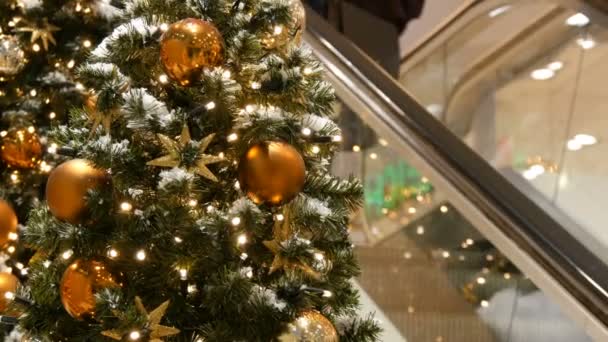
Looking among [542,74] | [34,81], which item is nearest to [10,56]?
[34,81]

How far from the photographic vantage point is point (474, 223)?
253 centimetres

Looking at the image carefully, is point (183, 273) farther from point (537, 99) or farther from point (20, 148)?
point (537, 99)

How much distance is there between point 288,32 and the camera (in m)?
1.70

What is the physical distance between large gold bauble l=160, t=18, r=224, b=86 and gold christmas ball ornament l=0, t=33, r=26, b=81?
2.83ft

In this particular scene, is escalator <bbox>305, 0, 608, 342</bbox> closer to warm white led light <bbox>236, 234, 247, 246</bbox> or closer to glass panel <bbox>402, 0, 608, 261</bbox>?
glass panel <bbox>402, 0, 608, 261</bbox>

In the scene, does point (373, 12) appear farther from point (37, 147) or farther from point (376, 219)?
point (37, 147)

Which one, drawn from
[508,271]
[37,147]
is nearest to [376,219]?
[508,271]

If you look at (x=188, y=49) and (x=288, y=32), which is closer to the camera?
(x=188, y=49)

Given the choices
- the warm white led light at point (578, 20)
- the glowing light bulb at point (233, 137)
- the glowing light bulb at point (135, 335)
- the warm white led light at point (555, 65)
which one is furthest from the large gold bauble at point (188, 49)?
the warm white led light at point (578, 20)

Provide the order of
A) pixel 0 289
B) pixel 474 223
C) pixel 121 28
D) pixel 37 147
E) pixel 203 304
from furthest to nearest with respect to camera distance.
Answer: pixel 474 223
pixel 37 147
pixel 0 289
pixel 121 28
pixel 203 304

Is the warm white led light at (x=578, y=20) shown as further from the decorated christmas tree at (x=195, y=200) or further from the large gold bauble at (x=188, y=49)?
the large gold bauble at (x=188, y=49)

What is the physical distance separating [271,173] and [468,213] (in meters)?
1.17

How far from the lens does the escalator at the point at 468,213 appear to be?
2148 millimetres

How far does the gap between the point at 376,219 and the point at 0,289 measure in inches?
83.2
